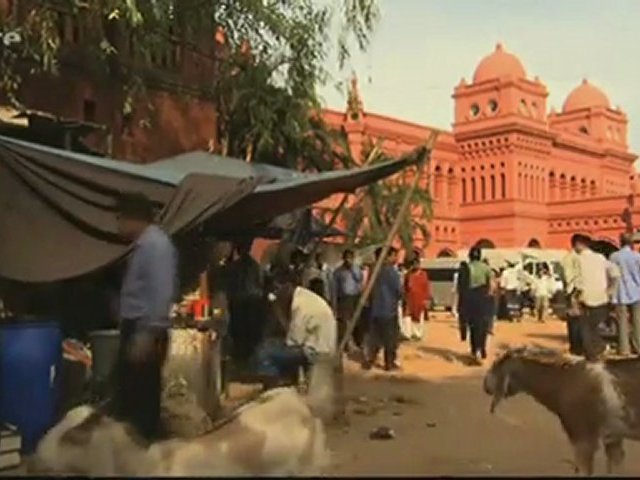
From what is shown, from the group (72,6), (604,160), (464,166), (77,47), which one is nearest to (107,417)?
(72,6)

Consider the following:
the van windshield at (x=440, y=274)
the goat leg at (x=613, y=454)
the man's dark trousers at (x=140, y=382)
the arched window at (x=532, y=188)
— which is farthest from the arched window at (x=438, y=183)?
the man's dark trousers at (x=140, y=382)

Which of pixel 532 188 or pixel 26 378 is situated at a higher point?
pixel 532 188

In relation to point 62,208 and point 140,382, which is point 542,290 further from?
point 140,382

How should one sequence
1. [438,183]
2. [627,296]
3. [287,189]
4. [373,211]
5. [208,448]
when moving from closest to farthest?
[208,448] < [287,189] < [627,296] < [373,211] < [438,183]

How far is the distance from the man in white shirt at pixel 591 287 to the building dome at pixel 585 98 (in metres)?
49.0

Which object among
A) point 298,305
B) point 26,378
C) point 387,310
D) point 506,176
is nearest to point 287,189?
point 298,305

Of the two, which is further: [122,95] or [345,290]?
[122,95]

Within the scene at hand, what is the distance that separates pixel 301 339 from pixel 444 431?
1405 mm

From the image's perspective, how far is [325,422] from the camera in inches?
326

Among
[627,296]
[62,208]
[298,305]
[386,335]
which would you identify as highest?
[62,208]

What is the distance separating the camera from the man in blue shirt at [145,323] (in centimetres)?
575

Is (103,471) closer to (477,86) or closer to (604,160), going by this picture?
(477,86)

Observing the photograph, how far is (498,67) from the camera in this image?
2064 inches

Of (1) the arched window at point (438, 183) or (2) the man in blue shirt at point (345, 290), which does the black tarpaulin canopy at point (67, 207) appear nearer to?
(2) the man in blue shirt at point (345, 290)
